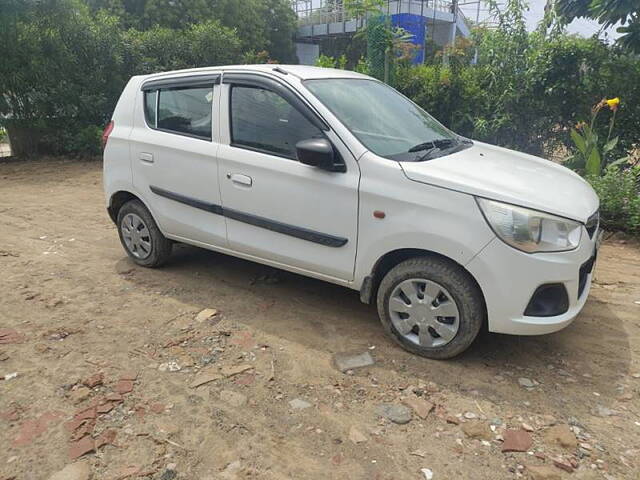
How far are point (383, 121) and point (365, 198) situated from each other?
0.77m

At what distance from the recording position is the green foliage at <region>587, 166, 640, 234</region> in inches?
212

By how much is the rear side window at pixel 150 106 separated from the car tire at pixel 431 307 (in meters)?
2.52

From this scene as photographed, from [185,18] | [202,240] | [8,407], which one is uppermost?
[185,18]

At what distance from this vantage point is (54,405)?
113 inches

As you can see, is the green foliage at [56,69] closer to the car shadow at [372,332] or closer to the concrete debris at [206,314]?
the car shadow at [372,332]

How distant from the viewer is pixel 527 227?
2859 mm

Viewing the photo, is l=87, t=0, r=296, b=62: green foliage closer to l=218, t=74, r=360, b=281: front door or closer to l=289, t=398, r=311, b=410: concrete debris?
l=218, t=74, r=360, b=281: front door

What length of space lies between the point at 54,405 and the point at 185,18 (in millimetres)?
28164

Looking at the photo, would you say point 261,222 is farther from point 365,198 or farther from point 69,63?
point 69,63

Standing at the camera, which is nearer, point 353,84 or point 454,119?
point 353,84

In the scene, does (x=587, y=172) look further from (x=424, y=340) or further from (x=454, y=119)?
(x=424, y=340)

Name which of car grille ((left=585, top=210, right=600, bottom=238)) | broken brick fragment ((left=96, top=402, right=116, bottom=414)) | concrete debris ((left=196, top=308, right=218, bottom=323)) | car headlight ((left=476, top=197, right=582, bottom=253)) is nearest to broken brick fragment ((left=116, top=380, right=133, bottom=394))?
broken brick fragment ((left=96, top=402, right=116, bottom=414))

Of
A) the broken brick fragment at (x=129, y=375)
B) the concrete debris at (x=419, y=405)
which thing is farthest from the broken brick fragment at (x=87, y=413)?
the concrete debris at (x=419, y=405)

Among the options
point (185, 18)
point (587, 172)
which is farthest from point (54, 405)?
point (185, 18)
